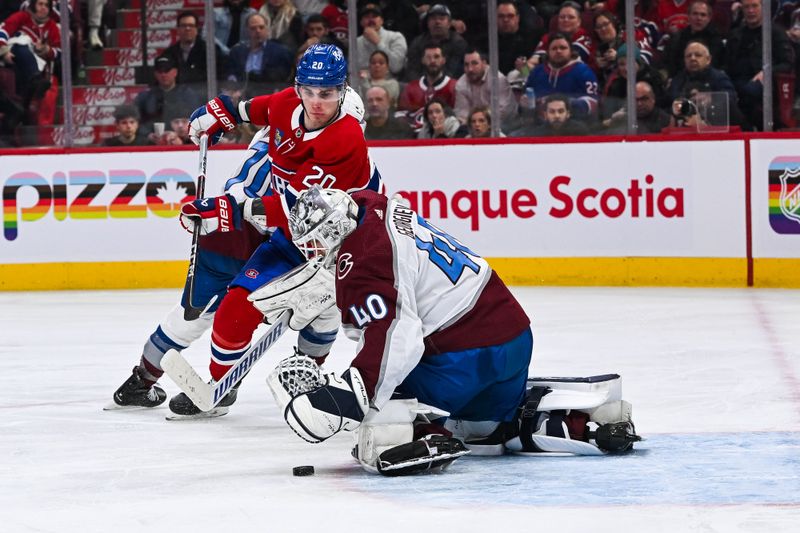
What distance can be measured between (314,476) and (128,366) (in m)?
2.31

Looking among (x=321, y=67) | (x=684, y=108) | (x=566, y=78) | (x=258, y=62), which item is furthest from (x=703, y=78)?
(x=321, y=67)

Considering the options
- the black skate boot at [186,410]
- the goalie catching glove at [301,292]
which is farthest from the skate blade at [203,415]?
the goalie catching glove at [301,292]

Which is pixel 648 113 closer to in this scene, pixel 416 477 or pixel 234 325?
pixel 234 325

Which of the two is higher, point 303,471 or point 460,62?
point 460,62

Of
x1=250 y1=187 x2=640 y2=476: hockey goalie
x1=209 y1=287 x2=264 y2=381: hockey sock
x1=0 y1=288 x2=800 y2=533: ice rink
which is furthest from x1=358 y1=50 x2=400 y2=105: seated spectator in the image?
x1=250 y1=187 x2=640 y2=476: hockey goalie

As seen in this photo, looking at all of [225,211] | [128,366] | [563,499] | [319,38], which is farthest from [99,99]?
[563,499]

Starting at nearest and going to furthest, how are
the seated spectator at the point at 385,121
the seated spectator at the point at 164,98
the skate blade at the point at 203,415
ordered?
the skate blade at the point at 203,415, the seated spectator at the point at 385,121, the seated spectator at the point at 164,98

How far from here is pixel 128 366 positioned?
19.4ft

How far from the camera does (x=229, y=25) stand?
8672 mm

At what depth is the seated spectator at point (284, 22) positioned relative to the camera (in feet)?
28.3

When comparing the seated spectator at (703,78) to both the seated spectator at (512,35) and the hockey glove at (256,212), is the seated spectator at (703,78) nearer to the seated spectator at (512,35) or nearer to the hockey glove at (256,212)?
the seated spectator at (512,35)

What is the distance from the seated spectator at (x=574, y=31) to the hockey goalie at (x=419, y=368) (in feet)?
15.2

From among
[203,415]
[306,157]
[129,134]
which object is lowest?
[203,415]

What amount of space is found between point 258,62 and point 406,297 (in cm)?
528
